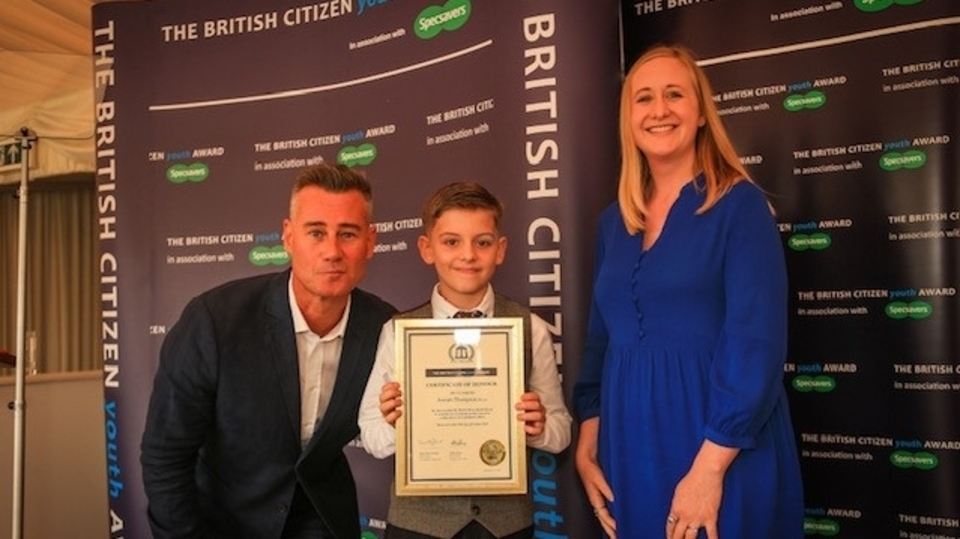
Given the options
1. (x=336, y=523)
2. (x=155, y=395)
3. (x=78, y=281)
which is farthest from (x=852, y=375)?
(x=78, y=281)

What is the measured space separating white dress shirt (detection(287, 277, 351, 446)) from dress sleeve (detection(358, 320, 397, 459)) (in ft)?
0.97

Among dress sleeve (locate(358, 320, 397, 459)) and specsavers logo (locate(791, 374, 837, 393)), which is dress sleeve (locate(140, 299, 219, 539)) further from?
specsavers logo (locate(791, 374, 837, 393))

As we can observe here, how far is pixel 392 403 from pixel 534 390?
1.20ft

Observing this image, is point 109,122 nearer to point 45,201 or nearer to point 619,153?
point 619,153

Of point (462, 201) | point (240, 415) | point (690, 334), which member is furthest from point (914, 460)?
point (240, 415)

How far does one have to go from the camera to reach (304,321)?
2.36 meters

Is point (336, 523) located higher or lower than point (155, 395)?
lower

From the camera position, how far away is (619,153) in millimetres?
2561

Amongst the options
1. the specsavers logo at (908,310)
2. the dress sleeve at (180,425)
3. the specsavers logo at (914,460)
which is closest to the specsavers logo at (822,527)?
the specsavers logo at (914,460)

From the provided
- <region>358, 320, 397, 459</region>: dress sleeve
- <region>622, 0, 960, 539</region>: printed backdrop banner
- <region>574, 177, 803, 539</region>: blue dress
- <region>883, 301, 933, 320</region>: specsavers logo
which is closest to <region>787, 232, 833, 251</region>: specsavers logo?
<region>622, 0, 960, 539</region>: printed backdrop banner

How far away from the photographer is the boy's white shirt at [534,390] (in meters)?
2.01

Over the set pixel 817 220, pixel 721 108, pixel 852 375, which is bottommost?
pixel 852 375

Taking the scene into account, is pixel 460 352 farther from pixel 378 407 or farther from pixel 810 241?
pixel 810 241

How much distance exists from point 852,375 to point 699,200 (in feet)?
3.99
